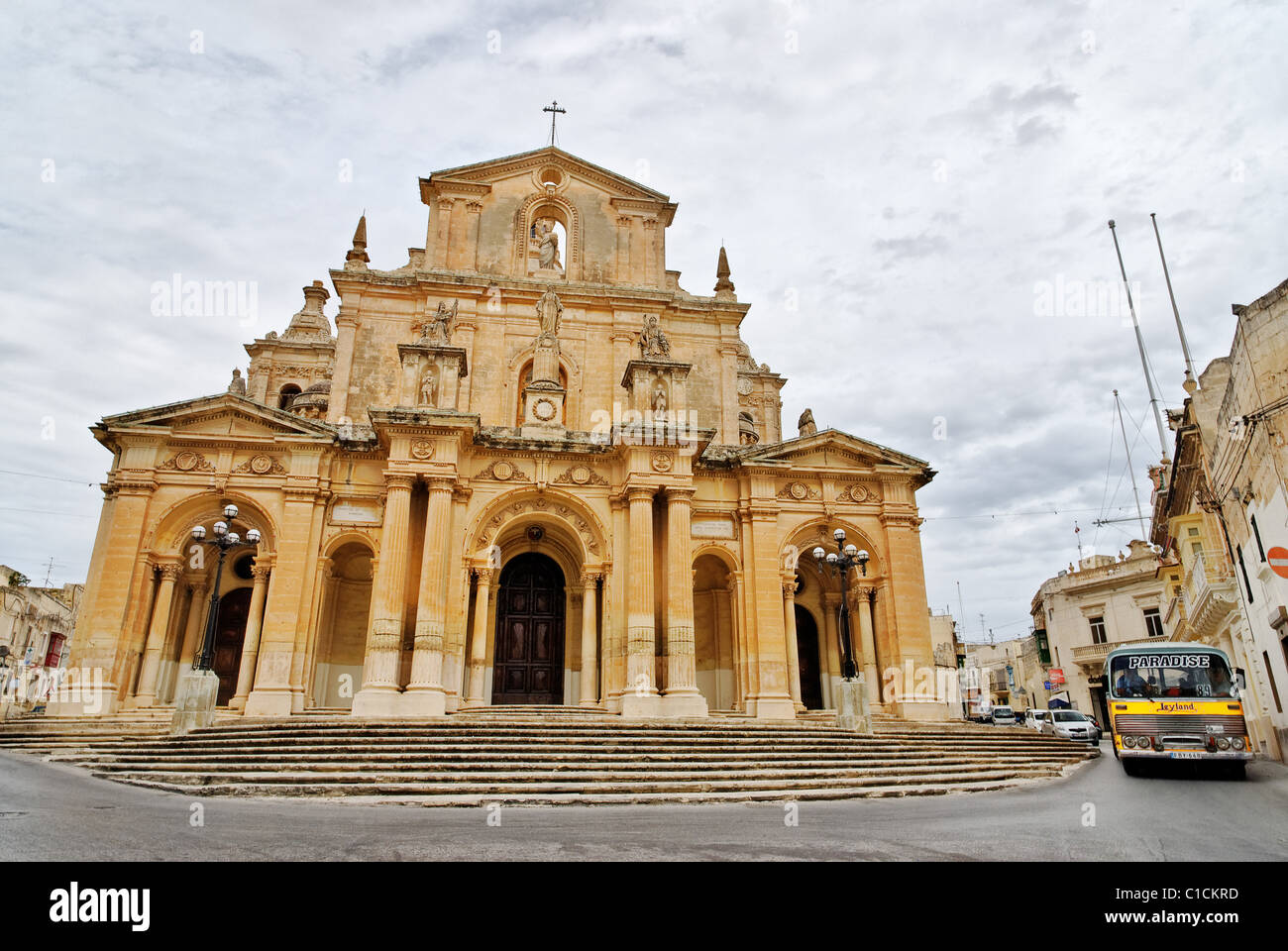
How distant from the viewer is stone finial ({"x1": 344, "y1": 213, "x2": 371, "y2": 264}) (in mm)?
26016

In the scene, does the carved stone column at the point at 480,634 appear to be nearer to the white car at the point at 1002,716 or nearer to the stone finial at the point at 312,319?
the stone finial at the point at 312,319

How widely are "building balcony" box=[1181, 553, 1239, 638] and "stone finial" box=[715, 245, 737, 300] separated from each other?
17.9 m

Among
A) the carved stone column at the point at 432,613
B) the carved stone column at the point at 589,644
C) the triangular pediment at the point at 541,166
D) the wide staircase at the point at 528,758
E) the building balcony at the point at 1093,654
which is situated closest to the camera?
the wide staircase at the point at 528,758

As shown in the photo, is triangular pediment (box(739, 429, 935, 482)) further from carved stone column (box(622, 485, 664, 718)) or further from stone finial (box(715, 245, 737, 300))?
stone finial (box(715, 245, 737, 300))

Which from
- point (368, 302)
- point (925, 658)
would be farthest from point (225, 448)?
point (925, 658)

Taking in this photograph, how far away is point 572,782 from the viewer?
480 inches

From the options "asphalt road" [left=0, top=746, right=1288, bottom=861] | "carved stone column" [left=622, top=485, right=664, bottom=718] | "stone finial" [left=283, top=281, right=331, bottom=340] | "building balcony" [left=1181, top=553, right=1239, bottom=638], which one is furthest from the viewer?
"stone finial" [left=283, top=281, right=331, bottom=340]

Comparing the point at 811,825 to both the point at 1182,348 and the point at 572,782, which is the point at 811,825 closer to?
the point at 572,782

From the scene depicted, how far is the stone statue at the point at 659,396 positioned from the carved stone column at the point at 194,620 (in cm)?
1447

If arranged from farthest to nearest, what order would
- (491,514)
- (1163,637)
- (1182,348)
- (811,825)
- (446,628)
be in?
(1163,637) → (1182,348) → (491,514) → (446,628) → (811,825)

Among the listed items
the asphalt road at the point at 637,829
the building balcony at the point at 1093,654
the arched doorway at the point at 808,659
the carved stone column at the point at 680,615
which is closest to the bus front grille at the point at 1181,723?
the asphalt road at the point at 637,829

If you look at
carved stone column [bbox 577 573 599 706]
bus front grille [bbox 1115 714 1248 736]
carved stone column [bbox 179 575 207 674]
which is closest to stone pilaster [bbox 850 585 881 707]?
bus front grille [bbox 1115 714 1248 736]

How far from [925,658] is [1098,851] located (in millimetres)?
16011

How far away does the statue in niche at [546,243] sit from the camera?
2750 cm
